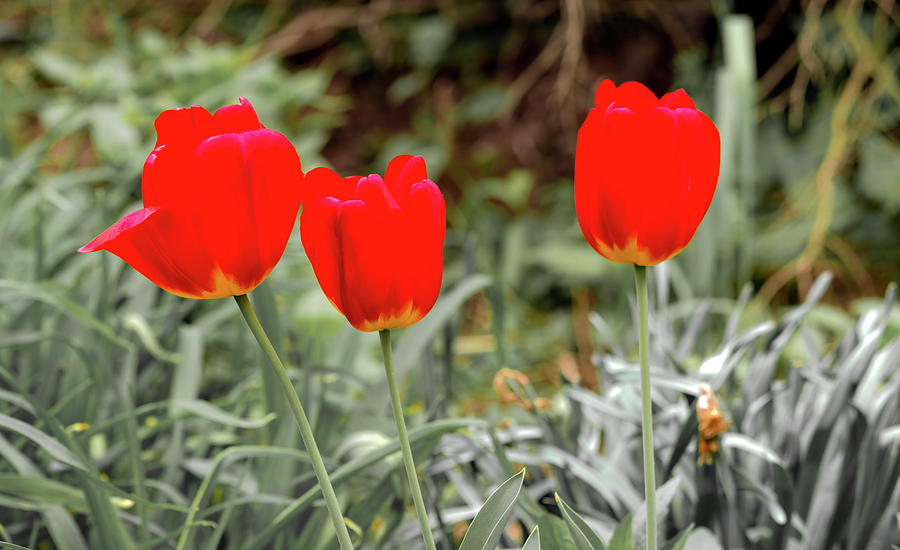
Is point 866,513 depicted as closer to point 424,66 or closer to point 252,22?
point 424,66

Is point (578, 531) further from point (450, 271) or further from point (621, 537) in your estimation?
point (450, 271)

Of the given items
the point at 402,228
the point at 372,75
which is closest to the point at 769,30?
the point at 372,75

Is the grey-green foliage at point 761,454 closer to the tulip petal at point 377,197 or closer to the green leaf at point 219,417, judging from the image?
the green leaf at point 219,417

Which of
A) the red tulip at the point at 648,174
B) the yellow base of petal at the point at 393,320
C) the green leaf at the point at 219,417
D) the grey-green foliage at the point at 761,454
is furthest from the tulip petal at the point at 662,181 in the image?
the green leaf at the point at 219,417

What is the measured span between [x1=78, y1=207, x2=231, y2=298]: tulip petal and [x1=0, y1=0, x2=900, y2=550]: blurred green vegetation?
19cm

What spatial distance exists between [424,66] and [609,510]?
176 cm

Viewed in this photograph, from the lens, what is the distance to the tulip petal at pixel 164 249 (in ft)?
1.05

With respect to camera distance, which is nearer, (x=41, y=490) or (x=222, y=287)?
(x=222, y=287)

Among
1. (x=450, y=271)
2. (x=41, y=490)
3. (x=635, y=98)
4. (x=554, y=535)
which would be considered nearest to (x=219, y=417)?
(x=41, y=490)

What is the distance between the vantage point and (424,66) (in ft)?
7.38

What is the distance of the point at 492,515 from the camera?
1.28 ft

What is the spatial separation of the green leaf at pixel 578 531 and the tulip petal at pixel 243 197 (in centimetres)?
18

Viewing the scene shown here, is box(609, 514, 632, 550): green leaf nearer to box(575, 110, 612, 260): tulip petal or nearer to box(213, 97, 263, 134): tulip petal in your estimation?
box(575, 110, 612, 260): tulip petal

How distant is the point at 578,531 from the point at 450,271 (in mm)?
1754
